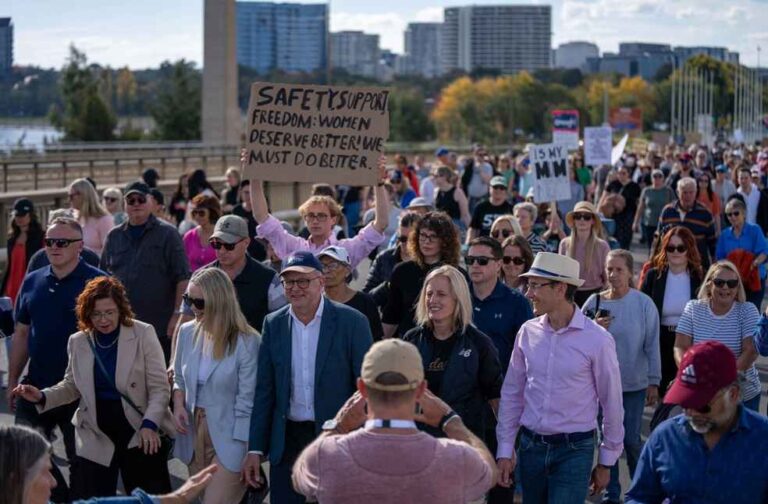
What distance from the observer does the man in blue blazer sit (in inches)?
261

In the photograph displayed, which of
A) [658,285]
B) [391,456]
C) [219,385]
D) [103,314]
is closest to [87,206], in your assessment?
[103,314]

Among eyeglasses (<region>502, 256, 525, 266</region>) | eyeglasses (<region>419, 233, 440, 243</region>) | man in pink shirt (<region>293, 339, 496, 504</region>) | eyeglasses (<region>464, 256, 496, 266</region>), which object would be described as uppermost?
eyeglasses (<region>419, 233, 440, 243</region>)

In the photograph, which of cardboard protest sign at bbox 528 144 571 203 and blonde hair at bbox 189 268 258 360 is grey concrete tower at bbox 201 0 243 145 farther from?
blonde hair at bbox 189 268 258 360

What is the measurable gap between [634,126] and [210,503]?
140m

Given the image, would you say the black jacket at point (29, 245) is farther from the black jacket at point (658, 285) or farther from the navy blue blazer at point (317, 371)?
the navy blue blazer at point (317, 371)

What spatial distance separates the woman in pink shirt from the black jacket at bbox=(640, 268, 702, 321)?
3.36m

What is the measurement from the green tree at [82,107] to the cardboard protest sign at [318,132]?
64.6 metres

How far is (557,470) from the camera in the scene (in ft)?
21.1

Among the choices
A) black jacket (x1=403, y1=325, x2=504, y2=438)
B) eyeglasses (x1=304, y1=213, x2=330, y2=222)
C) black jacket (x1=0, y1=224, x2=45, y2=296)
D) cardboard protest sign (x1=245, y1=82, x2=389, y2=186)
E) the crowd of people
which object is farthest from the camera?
black jacket (x1=0, y1=224, x2=45, y2=296)

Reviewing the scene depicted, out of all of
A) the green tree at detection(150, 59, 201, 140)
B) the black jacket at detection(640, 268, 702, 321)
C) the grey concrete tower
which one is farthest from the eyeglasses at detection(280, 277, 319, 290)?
the green tree at detection(150, 59, 201, 140)

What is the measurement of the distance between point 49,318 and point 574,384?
337cm

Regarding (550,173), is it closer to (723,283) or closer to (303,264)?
(723,283)

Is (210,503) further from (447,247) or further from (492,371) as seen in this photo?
(447,247)

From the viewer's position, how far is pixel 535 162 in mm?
15562
